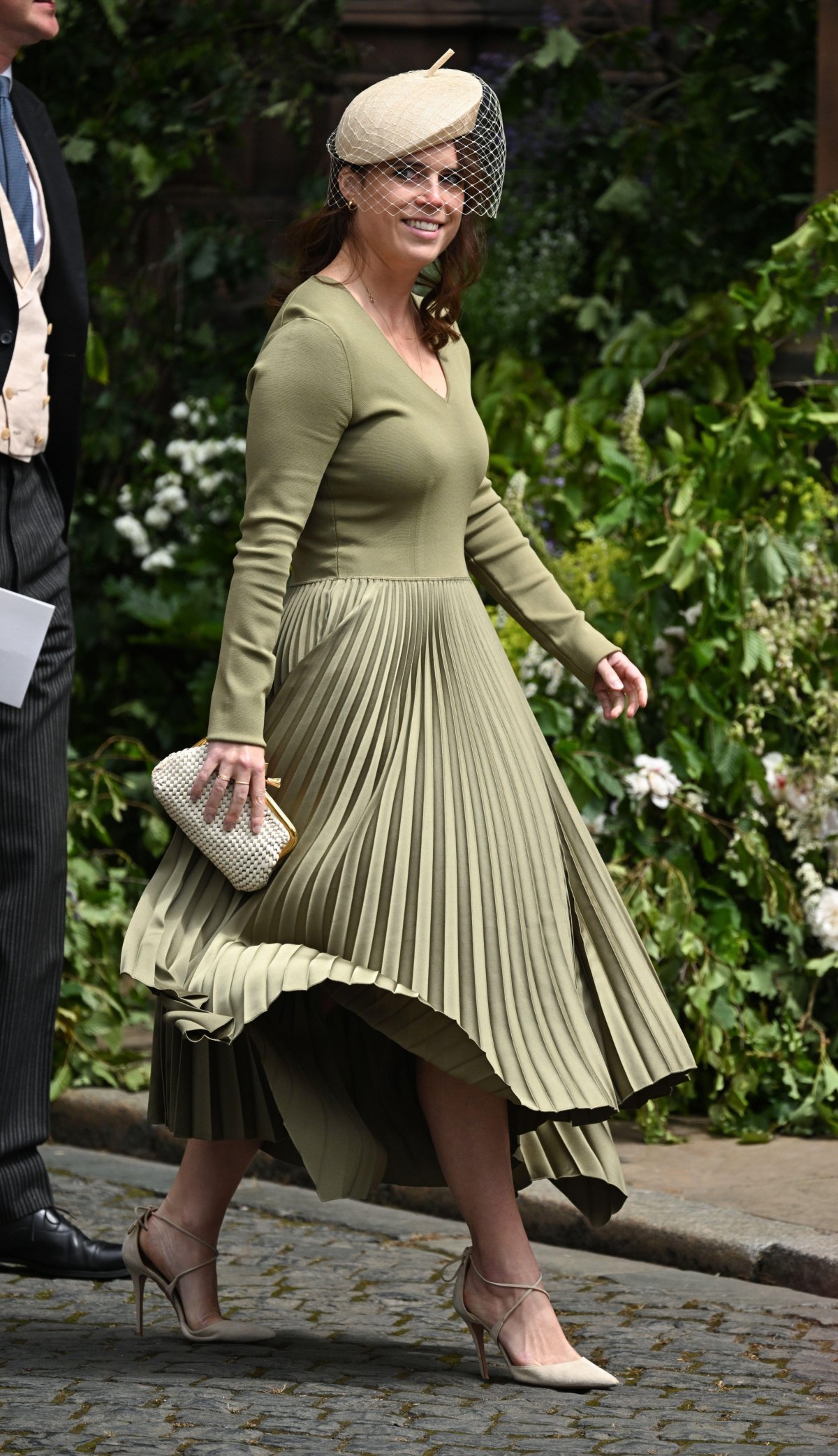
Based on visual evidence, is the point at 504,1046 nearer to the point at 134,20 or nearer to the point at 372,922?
the point at 372,922

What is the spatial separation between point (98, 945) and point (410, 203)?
2.84 m

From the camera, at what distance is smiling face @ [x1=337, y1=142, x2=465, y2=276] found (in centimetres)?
312

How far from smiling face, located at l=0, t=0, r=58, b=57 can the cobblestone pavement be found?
2138 millimetres

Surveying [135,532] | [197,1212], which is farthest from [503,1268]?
[135,532]

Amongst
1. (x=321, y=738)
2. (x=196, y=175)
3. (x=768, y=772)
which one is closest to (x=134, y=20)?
(x=196, y=175)

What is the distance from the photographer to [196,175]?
26.8 ft

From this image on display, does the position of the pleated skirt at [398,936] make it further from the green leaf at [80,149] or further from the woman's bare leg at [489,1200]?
the green leaf at [80,149]

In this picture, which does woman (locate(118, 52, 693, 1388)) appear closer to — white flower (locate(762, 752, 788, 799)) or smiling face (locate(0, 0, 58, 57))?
smiling face (locate(0, 0, 58, 57))

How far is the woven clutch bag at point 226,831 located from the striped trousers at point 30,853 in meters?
0.56

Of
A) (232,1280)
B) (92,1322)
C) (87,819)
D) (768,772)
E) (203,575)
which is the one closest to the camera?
(92,1322)

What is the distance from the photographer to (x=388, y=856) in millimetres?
3018

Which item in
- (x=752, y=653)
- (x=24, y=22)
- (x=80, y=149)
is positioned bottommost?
(x=752, y=653)

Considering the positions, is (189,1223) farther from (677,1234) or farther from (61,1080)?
(61,1080)

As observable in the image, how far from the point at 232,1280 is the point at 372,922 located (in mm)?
1083
